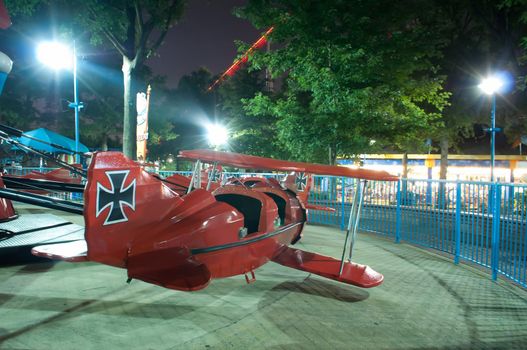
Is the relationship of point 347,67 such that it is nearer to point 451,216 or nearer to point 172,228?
point 451,216

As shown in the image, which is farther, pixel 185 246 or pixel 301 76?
pixel 301 76

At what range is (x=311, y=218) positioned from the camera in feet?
47.4

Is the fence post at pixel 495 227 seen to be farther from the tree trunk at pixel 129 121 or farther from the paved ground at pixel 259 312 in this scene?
the tree trunk at pixel 129 121

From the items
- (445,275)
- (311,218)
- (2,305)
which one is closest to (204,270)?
(2,305)

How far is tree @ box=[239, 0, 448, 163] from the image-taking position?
541 inches

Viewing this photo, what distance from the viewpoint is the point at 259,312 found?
194 inches

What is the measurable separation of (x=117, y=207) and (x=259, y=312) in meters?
2.24

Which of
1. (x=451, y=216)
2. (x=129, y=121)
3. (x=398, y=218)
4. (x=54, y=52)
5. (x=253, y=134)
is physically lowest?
(x=398, y=218)

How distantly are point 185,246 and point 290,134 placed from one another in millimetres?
11053

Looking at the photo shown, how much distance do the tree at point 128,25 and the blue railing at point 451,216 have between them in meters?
7.93

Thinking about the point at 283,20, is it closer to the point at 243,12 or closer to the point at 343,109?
the point at 243,12

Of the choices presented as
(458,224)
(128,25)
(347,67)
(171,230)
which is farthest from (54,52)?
(458,224)

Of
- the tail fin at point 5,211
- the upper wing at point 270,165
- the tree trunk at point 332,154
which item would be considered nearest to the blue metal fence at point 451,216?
the tree trunk at point 332,154

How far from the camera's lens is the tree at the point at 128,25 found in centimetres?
1384
